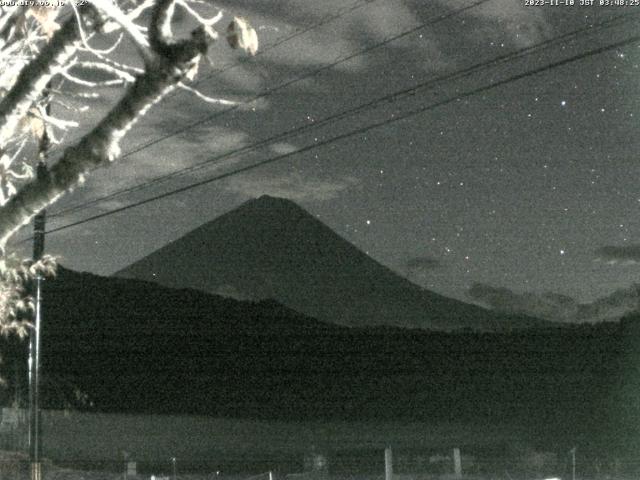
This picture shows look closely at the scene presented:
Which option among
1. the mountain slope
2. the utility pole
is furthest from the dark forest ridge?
the utility pole

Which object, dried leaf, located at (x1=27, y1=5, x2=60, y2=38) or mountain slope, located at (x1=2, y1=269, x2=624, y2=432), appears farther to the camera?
mountain slope, located at (x1=2, y1=269, x2=624, y2=432)

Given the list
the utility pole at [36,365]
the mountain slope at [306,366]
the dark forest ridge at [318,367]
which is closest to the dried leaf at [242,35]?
the utility pole at [36,365]

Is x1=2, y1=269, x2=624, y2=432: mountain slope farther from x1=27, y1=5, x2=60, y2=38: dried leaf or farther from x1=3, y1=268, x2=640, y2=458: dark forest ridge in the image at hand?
x1=27, y1=5, x2=60, y2=38: dried leaf

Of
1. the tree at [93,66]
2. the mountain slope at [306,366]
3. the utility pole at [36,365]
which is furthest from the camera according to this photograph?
the mountain slope at [306,366]

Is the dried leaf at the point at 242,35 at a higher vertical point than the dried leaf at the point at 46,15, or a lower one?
lower

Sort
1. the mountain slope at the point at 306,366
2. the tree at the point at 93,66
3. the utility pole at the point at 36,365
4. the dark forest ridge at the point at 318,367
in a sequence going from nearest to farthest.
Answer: the tree at the point at 93,66 → the utility pole at the point at 36,365 → the dark forest ridge at the point at 318,367 → the mountain slope at the point at 306,366

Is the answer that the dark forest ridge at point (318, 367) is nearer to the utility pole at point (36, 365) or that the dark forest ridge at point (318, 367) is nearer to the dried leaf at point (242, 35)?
the utility pole at point (36, 365)

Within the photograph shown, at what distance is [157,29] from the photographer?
446 centimetres

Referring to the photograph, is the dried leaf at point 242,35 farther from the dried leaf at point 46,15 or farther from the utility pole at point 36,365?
the utility pole at point 36,365

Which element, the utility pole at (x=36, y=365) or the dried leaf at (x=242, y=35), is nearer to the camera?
the dried leaf at (x=242, y=35)

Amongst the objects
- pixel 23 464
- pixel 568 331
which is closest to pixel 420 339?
pixel 568 331

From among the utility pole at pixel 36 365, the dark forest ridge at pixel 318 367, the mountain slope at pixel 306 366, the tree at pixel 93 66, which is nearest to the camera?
the tree at pixel 93 66

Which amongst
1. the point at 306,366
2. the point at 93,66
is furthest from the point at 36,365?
the point at 306,366

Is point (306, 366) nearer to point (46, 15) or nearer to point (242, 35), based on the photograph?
point (46, 15)
